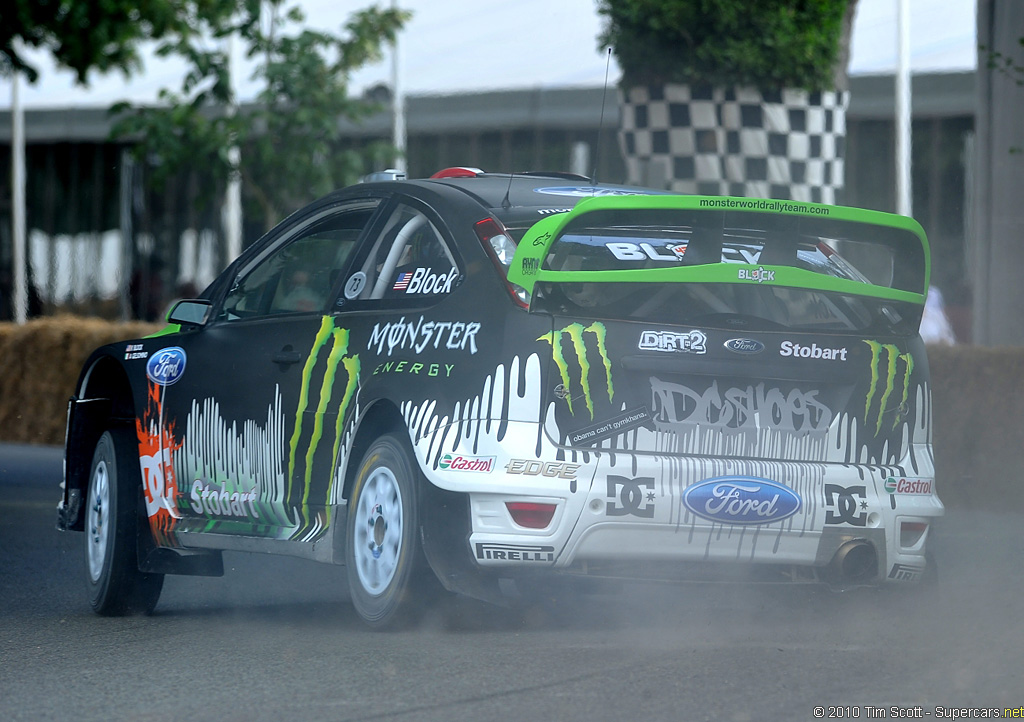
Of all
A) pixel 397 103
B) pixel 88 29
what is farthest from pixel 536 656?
pixel 397 103

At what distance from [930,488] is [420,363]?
1772mm

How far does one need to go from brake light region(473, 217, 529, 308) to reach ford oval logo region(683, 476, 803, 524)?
0.79 meters

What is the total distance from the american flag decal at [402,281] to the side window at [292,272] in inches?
24.3

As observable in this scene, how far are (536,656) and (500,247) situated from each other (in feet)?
4.30

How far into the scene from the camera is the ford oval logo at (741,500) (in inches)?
197

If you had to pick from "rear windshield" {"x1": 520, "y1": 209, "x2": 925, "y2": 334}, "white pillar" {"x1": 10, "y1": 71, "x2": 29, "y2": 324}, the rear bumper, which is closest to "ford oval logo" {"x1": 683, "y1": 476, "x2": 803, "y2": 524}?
the rear bumper

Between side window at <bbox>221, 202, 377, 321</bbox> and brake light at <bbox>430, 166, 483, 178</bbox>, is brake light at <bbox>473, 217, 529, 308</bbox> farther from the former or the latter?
side window at <bbox>221, 202, 377, 321</bbox>

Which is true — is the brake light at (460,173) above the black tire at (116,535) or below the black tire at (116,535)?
above

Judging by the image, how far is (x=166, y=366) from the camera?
6.53 metres

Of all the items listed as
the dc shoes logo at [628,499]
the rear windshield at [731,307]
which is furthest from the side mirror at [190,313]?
the dc shoes logo at [628,499]

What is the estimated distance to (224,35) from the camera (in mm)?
16375

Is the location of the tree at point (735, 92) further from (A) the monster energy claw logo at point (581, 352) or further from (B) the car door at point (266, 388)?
(A) the monster energy claw logo at point (581, 352)

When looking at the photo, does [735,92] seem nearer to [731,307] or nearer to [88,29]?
[731,307]


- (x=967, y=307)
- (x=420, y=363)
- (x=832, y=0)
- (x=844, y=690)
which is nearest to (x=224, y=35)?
(x=832, y=0)
